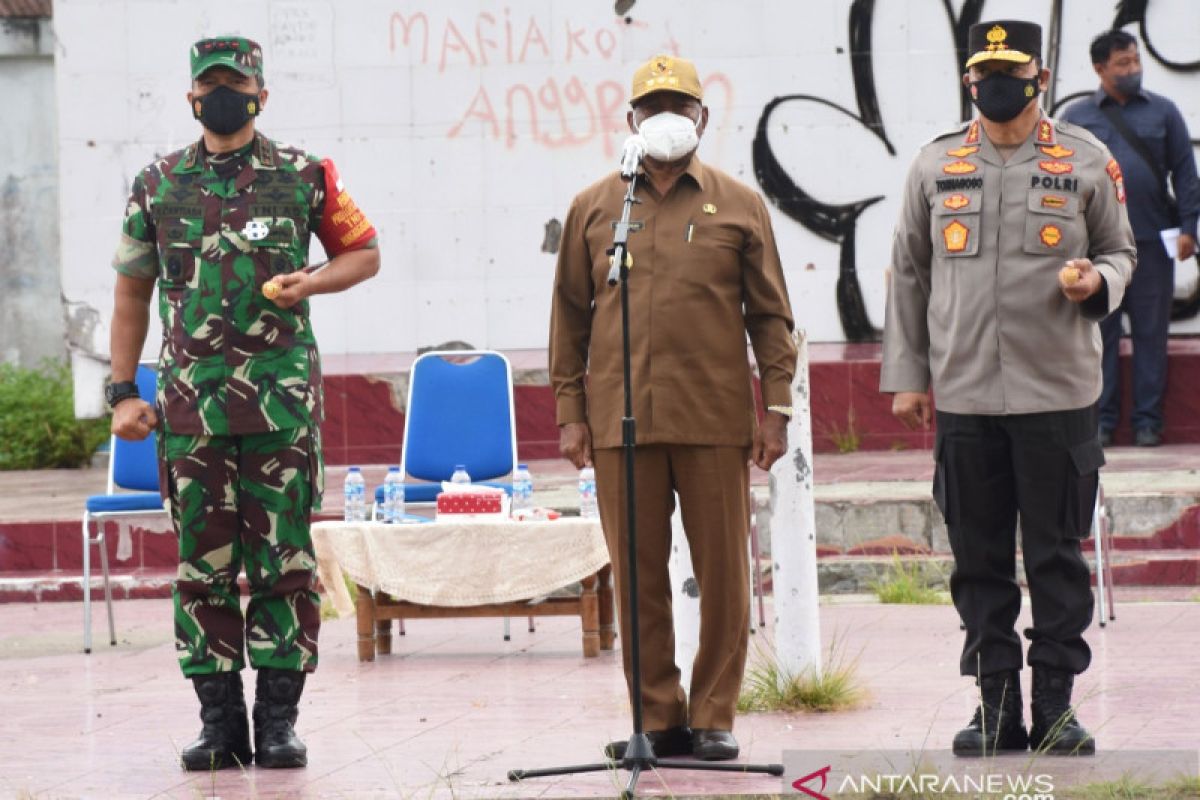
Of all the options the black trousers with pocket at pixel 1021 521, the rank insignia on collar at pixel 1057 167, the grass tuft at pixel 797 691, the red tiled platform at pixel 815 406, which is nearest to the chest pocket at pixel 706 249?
the black trousers with pocket at pixel 1021 521

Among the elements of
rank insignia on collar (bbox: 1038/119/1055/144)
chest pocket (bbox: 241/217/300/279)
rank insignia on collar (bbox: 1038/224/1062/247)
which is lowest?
rank insignia on collar (bbox: 1038/224/1062/247)

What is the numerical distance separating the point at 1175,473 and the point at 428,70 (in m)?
5.54

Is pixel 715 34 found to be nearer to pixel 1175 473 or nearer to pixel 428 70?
pixel 428 70

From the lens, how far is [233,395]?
21.4 feet

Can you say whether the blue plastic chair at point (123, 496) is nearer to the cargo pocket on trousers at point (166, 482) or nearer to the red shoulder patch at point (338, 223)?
the cargo pocket on trousers at point (166, 482)

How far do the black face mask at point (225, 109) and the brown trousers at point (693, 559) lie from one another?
4.65 feet

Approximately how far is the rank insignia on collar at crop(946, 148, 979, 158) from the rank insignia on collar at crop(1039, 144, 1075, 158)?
194 millimetres

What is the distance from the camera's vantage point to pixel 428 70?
572 inches

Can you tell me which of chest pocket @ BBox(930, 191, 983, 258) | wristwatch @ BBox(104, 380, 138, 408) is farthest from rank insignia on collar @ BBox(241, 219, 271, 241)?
chest pocket @ BBox(930, 191, 983, 258)

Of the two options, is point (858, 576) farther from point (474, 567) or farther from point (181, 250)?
point (181, 250)

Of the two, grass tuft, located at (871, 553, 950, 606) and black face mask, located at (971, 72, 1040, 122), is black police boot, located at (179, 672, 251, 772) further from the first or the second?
grass tuft, located at (871, 553, 950, 606)

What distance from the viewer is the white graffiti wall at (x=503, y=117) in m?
14.3

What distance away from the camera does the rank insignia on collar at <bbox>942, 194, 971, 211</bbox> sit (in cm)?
630

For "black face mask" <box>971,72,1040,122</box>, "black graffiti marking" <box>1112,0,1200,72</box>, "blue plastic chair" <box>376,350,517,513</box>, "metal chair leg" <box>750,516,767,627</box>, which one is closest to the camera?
"black face mask" <box>971,72,1040,122</box>
